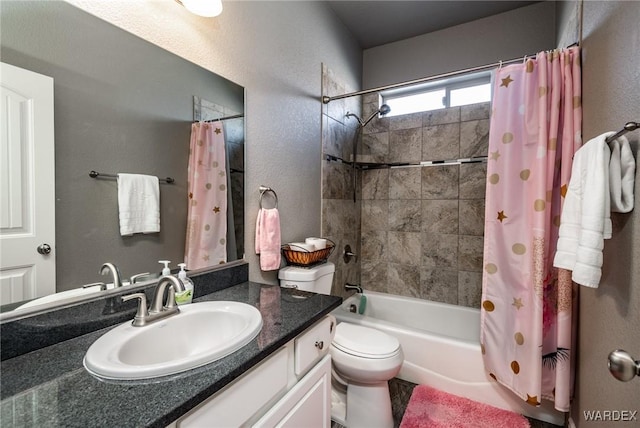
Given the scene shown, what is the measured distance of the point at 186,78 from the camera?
1221 millimetres

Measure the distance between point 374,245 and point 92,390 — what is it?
2.49 metres

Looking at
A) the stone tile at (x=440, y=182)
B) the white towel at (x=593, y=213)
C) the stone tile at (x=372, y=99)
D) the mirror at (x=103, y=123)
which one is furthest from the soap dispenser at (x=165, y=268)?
the stone tile at (x=372, y=99)

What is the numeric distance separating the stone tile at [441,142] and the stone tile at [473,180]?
152mm

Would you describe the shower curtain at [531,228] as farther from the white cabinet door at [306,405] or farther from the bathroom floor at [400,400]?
the white cabinet door at [306,405]

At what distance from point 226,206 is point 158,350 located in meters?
0.73

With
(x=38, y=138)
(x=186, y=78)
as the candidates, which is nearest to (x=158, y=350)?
(x=38, y=138)

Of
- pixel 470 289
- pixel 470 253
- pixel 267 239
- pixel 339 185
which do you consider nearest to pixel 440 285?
pixel 470 289

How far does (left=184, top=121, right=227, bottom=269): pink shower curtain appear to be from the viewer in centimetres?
125

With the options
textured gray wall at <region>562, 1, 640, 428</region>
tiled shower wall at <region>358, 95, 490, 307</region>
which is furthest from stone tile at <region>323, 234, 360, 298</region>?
textured gray wall at <region>562, 1, 640, 428</region>

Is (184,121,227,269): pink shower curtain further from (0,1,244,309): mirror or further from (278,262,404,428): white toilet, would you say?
(278,262,404,428): white toilet

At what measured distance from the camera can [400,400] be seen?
1.78m

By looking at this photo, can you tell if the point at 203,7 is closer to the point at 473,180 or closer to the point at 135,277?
the point at 135,277

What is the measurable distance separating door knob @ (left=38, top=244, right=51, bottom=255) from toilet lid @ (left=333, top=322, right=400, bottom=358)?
4.31 ft

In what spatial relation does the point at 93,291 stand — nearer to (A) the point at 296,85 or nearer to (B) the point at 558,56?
(A) the point at 296,85
